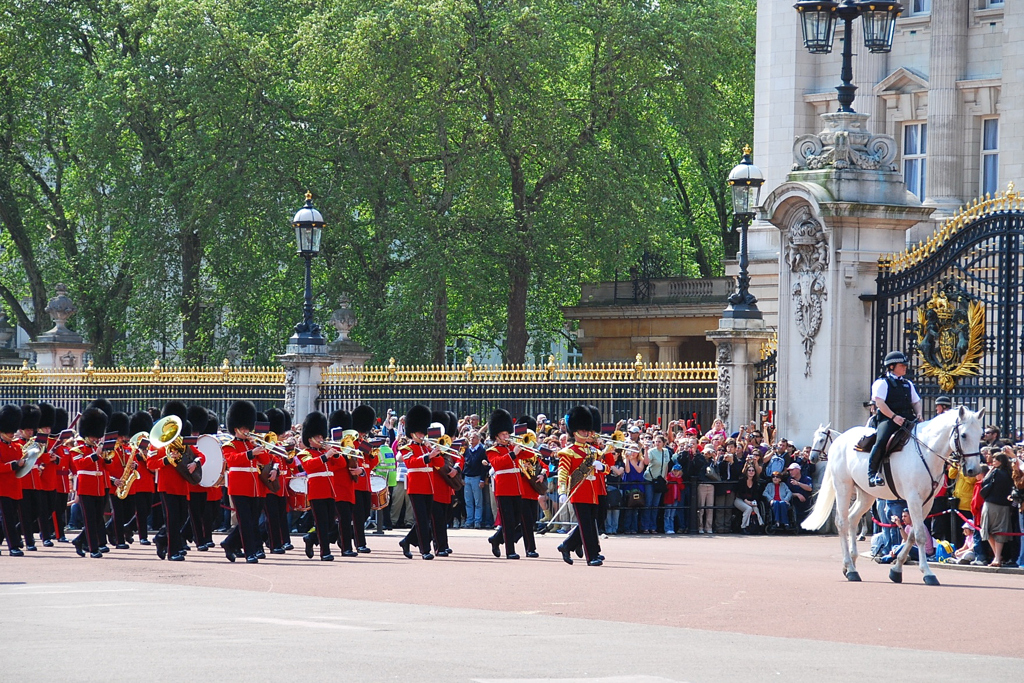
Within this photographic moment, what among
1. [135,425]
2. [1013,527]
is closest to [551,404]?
[135,425]

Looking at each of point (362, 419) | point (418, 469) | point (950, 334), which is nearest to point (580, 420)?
point (418, 469)

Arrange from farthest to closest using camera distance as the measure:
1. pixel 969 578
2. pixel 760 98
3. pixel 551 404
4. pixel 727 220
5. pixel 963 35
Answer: pixel 727 220, pixel 760 98, pixel 963 35, pixel 551 404, pixel 969 578

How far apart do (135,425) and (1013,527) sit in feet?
29.0

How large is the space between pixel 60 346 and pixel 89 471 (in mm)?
13534

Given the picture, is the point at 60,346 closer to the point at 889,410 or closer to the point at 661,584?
the point at 661,584

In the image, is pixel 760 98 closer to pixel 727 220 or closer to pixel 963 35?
pixel 963 35

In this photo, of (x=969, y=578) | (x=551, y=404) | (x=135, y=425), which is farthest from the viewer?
(x=551, y=404)

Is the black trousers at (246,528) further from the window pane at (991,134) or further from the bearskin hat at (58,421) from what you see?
the window pane at (991,134)

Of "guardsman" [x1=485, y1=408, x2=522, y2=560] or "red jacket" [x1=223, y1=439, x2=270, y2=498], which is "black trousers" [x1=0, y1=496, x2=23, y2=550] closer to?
"red jacket" [x1=223, y1=439, x2=270, y2=498]

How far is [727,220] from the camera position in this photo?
4556 cm

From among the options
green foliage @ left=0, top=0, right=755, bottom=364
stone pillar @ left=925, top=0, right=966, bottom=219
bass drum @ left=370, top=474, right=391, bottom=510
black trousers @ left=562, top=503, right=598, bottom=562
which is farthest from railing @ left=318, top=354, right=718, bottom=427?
stone pillar @ left=925, top=0, right=966, bottom=219

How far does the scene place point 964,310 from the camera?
1814 cm

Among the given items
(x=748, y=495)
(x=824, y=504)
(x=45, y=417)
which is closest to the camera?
(x=824, y=504)

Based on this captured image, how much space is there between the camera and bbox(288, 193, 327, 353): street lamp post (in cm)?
2481
